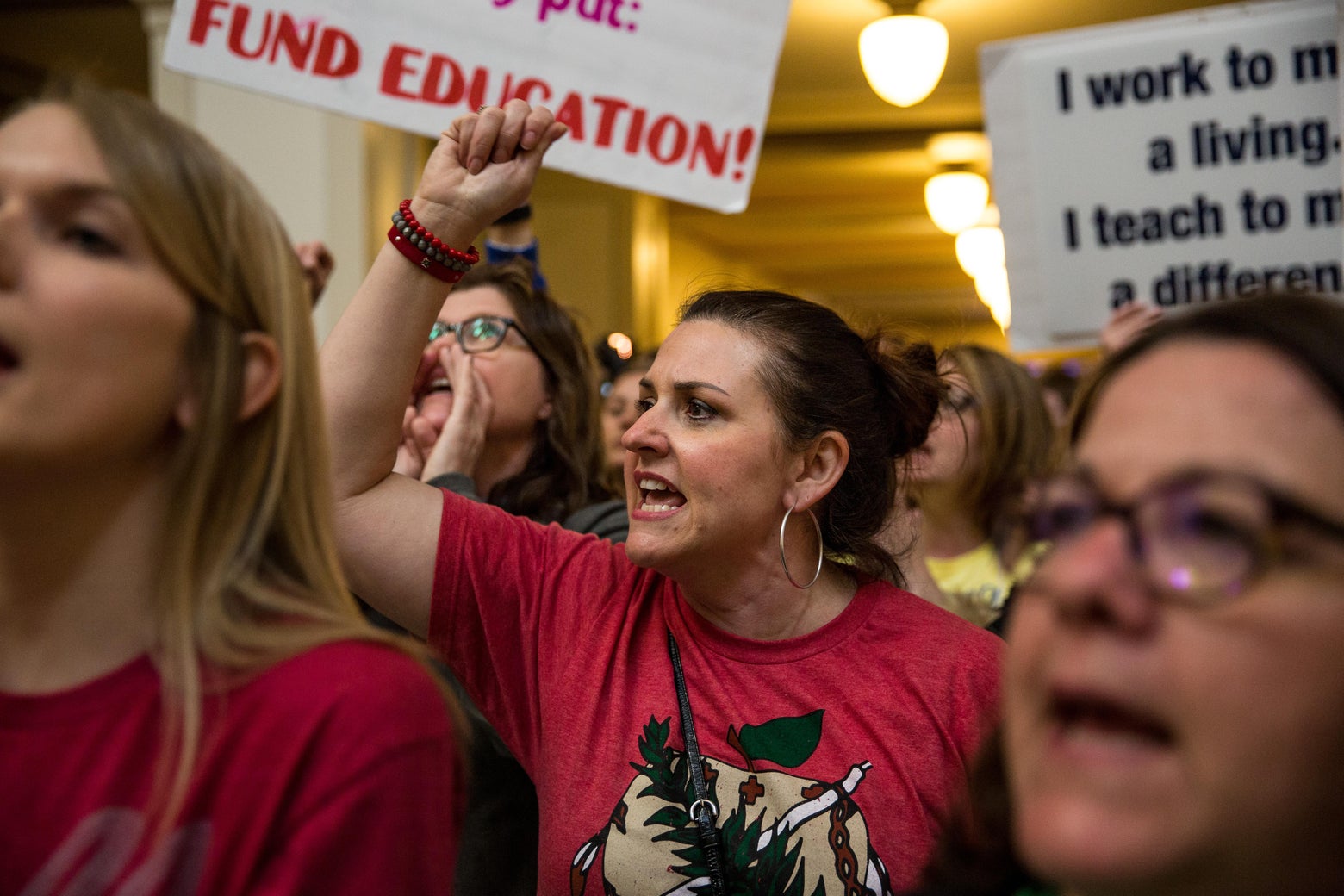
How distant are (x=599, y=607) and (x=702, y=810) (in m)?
0.39

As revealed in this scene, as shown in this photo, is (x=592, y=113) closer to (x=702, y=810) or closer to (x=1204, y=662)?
(x=702, y=810)

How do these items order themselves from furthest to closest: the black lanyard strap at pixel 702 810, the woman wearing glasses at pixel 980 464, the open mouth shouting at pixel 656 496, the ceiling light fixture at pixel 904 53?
the ceiling light fixture at pixel 904 53 < the woman wearing glasses at pixel 980 464 < the open mouth shouting at pixel 656 496 < the black lanyard strap at pixel 702 810

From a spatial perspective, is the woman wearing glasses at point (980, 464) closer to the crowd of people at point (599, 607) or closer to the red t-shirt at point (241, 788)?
the crowd of people at point (599, 607)

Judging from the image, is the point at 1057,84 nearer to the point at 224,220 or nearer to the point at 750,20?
the point at 750,20

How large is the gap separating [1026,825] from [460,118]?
4.62ft

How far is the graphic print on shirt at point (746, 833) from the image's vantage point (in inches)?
63.5

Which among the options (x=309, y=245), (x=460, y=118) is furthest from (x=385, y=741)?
(x=309, y=245)

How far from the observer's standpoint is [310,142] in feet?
14.3

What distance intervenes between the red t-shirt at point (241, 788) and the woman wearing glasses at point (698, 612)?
0.63 m

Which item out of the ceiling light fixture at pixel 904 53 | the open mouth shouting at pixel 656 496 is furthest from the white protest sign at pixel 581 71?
the ceiling light fixture at pixel 904 53

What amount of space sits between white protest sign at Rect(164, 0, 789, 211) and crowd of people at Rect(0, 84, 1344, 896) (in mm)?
470

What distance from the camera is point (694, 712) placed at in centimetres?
174

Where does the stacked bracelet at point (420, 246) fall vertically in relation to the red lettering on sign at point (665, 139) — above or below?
below

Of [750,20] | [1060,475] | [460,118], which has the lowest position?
[1060,475]
